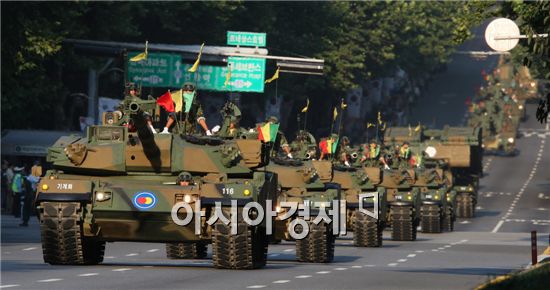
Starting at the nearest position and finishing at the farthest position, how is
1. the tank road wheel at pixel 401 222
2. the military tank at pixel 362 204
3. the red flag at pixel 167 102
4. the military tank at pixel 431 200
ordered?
the red flag at pixel 167 102
the military tank at pixel 362 204
the tank road wheel at pixel 401 222
the military tank at pixel 431 200

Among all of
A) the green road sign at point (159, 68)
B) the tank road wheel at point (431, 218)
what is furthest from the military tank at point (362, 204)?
the green road sign at point (159, 68)

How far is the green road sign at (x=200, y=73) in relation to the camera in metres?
58.7

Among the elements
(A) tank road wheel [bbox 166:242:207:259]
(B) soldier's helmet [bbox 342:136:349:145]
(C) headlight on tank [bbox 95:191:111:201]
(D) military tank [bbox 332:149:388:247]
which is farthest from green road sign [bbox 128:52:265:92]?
(C) headlight on tank [bbox 95:191:111:201]

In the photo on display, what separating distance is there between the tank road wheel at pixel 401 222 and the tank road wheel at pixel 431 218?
6.87m

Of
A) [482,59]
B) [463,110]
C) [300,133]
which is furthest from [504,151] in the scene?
[300,133]

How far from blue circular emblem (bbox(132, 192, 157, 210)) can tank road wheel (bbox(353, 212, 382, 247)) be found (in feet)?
46.9

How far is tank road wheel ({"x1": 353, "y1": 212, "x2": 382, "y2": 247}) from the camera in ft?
130

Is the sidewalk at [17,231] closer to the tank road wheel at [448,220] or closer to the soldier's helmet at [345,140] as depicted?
the soldier's helmet at [345,140]

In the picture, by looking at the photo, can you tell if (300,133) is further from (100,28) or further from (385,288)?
(100,28)

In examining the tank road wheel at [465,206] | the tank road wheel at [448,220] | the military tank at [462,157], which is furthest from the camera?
the military tank at [462,157]

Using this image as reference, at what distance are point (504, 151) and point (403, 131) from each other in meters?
39.2

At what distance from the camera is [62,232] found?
83.8 feet

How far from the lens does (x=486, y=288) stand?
21891 mm

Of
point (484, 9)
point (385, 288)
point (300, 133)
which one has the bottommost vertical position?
point (385, 288)
